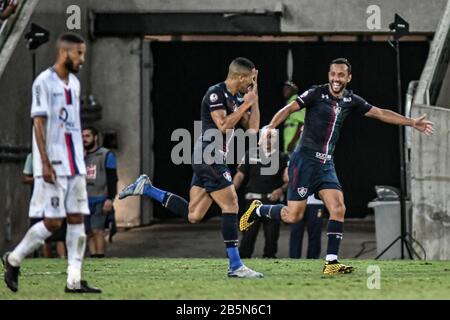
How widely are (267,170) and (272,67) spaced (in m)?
7.20

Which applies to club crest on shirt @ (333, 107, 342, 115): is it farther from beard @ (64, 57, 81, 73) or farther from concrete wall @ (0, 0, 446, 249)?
concrete wall @ (0, 0, 446, 249)

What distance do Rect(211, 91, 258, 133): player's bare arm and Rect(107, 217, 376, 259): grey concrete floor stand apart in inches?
342

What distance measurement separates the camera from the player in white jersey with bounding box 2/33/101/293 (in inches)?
426

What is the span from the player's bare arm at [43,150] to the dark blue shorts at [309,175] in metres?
3.85

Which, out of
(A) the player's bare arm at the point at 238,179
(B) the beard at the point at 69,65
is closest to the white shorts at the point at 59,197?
(B) the beard at the point at 69,65

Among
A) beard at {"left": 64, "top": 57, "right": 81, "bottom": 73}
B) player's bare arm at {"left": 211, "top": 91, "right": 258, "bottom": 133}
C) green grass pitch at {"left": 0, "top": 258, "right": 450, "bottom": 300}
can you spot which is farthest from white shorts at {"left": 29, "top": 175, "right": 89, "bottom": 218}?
player's bare arm at {"left": 211, "top": 91, "right": 258, "bottom": 133}

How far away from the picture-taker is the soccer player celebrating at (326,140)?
1372 centimetres

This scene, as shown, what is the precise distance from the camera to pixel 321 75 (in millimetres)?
26984

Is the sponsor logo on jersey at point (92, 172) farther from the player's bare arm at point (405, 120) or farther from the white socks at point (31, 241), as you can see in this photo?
the white socks at point (31, 241)

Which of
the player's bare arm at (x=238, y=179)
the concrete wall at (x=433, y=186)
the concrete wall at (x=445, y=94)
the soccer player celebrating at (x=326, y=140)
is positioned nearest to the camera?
the soccer player celebrating at (x=326, y=140)

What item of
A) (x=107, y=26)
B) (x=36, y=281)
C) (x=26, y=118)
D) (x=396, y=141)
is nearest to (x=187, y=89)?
(x=107, y=26)

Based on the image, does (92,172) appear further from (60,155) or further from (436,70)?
(60,155)

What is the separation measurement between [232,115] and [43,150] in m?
2.55

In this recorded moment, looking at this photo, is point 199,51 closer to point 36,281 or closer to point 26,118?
point 26,118
